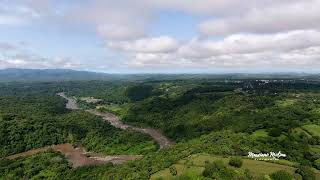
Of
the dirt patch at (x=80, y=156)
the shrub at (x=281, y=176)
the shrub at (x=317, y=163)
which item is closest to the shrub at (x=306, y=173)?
the shrub at (x=281, y=176)

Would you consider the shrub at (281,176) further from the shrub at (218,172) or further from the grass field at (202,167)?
the shrub at (218,172)

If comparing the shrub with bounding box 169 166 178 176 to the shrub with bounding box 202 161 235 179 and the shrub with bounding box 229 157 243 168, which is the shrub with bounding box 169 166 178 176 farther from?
the shrub with bounding box 229 157 243 168

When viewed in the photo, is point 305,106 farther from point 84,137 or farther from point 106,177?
point 106,177

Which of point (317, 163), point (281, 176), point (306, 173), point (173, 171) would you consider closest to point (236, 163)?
point (281, 176)

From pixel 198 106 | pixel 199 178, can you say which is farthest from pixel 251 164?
pixel 198 106

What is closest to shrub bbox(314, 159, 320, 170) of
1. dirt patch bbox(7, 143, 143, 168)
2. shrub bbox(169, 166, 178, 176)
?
shrub bbox(169, 166, 178, 176)

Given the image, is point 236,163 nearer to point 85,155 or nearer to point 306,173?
point 306,173

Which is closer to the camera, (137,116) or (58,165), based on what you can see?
(58,165)

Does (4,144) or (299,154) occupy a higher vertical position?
(299,154)
